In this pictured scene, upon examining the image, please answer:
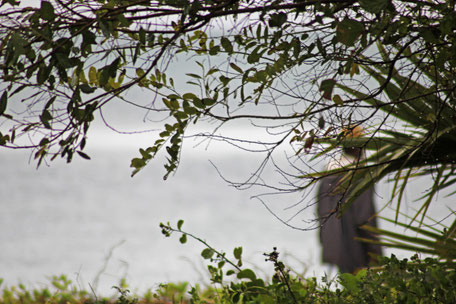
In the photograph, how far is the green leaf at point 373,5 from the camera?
0.99 metres

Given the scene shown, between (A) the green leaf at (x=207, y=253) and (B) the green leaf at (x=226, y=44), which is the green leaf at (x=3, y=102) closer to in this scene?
(B) the green leaf at (x=226, y=44)

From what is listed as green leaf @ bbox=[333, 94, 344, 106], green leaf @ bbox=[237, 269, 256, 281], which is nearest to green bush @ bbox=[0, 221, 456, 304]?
green leaf @ bbox=[237, 269, 256, 281]

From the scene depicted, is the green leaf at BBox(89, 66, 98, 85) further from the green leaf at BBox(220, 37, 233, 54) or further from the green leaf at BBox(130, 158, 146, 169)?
the green leaf at BBox(220, 37, 233, 54)

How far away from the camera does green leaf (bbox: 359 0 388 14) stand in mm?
992

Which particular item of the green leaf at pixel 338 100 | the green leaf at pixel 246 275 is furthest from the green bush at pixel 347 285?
the green leaf at pixel 338 100

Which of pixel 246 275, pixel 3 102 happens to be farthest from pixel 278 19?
pixel 246 275

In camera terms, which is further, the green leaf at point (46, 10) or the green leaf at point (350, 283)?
the green leaf at point (350, 283)

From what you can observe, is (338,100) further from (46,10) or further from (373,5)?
(46,10)

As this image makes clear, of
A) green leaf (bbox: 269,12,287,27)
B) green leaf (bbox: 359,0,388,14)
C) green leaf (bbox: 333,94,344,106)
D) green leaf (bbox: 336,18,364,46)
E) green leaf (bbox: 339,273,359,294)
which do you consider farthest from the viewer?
green leaf (bbox: 339,273,359,294)

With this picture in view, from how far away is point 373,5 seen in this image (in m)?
1.00

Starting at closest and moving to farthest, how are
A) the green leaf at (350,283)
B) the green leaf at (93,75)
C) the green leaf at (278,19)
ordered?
1. the green leaf at (278,19)
2. the green leaf at (93,75)
3. the green leaf at (350,283)

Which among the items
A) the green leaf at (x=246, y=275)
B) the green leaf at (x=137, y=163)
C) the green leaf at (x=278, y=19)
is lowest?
the green leaf at (x=246, y=275)

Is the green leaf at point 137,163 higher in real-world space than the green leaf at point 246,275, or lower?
higher

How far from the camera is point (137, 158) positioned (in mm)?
1616
